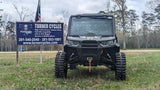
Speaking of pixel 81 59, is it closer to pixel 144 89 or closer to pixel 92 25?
pixel 92 25

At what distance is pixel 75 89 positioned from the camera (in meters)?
5.29

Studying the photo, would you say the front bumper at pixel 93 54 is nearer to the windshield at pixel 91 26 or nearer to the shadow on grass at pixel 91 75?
the windshield at pixel 91 26

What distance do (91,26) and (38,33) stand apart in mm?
6246

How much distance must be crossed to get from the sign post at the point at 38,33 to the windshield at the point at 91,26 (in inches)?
215

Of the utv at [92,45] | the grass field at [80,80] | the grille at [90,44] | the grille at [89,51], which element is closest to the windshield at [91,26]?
the utv at [92,45]

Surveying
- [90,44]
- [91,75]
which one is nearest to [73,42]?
[90,44]

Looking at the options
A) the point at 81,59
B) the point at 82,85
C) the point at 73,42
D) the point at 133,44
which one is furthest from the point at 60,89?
the point at 133,44

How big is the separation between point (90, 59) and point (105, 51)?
2.01 feet

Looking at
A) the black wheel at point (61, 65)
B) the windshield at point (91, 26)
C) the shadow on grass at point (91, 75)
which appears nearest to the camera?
the black wheel at point (61, 65)

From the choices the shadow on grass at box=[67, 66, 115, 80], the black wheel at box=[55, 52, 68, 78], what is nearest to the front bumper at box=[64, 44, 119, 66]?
the black wheel at box=[55, 52, 68, 78]

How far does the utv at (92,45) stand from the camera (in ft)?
20.5

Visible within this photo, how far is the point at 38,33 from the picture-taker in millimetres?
12406

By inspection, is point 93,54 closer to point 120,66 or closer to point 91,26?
point 120,66

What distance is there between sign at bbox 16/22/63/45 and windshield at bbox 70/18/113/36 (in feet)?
17.9
